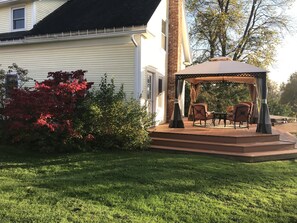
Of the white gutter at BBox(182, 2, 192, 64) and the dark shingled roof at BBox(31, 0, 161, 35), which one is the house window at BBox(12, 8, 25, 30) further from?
the white gutter at BBox(182, 2, 192, 64)

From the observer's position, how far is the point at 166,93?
14016mm

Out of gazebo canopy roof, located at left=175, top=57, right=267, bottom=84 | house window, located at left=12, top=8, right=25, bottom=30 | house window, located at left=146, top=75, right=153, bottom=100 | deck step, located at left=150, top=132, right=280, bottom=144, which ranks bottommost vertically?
deck step, located at left=150, top=132, right=280, bottom=144

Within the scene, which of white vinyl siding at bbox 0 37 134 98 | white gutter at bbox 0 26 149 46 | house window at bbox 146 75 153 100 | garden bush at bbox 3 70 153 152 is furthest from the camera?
house window at bbox 146 75 153 100

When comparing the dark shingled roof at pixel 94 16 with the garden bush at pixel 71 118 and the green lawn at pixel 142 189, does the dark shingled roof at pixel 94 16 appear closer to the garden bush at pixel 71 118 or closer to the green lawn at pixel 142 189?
the garden bush at pixel 71 118

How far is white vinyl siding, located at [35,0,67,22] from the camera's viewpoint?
527 inches

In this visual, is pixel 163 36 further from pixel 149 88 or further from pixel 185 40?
pixel 185 40

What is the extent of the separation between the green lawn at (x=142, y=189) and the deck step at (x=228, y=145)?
0.76 meters

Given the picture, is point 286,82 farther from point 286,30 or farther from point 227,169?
point 227,169

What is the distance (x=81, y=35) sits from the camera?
1073cm

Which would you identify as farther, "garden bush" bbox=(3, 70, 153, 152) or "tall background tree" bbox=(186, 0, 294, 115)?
"tall background tree" bbox=(186, 0, 294, 115)

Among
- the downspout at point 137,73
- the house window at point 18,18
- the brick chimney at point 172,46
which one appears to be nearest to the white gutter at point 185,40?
the brick chimney at point 172,46

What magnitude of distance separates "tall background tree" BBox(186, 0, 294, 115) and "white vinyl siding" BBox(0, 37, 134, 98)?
12809 mm

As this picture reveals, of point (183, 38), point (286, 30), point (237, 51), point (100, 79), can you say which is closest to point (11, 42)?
point (100, 79)

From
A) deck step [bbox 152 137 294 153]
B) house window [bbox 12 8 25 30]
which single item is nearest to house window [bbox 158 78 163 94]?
deck step [bbox 152 137 294 153]
